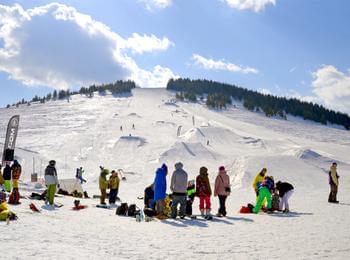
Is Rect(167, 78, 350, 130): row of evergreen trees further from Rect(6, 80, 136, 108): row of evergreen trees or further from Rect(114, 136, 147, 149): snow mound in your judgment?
Rect(114, 136, 147, 149): snow mound

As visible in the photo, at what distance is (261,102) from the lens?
108062 millimetres

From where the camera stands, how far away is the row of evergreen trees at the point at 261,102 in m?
101

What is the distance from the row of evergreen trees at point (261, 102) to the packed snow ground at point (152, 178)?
61.2 ft

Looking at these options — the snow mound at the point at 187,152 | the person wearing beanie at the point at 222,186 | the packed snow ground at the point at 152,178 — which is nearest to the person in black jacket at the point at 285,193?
the packed snow ground at the point at 152,178

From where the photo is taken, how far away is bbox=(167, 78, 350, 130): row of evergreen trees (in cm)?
10088

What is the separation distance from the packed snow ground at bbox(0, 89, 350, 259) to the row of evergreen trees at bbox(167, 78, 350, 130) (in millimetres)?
18644

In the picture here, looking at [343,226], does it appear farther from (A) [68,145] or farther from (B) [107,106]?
(B) [107,106]

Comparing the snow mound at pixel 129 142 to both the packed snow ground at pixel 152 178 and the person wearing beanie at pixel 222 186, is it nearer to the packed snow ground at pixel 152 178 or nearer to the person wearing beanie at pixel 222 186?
the packed snow ground at pixel 152 178

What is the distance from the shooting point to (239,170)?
1144 inches

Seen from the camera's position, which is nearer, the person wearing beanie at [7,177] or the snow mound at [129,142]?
the person wearing beanie at [7,177]

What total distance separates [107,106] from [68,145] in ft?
123

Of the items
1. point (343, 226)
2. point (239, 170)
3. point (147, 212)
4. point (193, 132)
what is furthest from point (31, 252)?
point (193, 132)

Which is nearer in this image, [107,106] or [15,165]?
[15,165]

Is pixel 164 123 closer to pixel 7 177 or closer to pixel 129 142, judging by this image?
pixel 129 142
